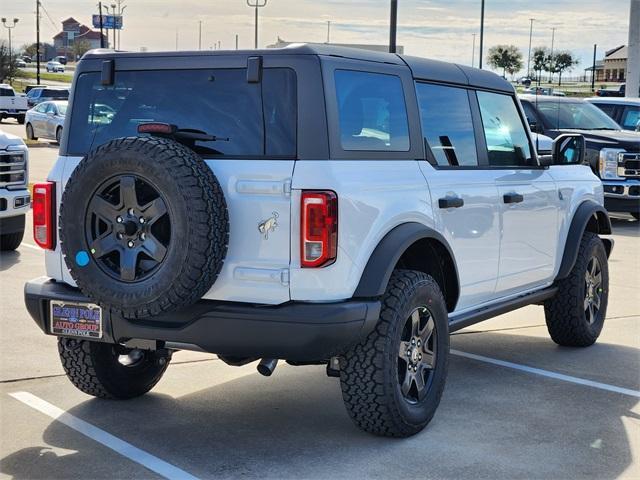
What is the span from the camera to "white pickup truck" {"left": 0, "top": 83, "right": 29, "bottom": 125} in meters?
47.3

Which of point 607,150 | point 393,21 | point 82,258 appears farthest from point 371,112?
point 393,21

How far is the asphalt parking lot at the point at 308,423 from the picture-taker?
4945 millimetres

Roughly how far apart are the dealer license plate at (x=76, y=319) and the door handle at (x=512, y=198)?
2584mm

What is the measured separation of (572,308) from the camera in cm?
752

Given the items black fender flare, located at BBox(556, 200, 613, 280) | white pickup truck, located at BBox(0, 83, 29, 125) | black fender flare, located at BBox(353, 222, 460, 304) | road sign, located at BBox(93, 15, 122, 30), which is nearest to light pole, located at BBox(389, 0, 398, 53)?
black fender flare, located at BBox(556, 200, 613, 280)

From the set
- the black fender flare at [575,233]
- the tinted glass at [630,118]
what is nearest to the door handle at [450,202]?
the black fender flare at [575,233]

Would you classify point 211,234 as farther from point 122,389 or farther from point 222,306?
point 122,389

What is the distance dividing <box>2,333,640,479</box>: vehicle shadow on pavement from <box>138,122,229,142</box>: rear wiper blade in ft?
4.91

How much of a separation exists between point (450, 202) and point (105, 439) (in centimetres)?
218

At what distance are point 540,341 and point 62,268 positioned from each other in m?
3.92

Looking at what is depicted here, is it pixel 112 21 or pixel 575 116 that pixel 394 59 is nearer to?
pixel 575 116

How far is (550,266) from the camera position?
23.5 feet

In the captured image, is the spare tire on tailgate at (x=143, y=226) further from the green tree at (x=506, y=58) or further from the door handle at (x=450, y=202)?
the green tree at (x=506, y=58)

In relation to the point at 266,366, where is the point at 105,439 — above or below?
below
